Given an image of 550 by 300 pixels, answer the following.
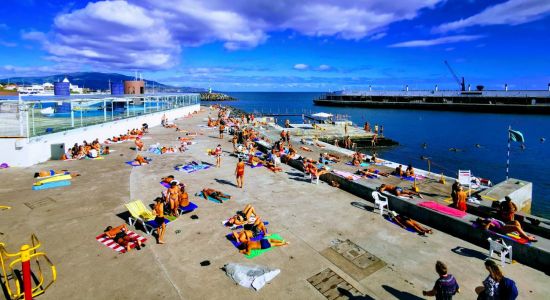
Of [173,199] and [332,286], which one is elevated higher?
[173,199]

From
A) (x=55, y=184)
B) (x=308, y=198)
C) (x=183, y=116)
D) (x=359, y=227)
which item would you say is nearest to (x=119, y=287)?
(x=359, y=227)

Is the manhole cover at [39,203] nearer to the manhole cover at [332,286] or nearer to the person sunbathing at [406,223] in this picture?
the manhole cover at [332,286]

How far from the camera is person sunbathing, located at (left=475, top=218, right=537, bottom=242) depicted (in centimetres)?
889

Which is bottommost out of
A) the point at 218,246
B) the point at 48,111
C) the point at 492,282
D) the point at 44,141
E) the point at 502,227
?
the point at 218,246

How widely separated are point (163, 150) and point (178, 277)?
1637 cm

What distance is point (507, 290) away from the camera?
565 centimetres

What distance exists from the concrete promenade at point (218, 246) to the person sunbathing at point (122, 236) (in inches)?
11.2

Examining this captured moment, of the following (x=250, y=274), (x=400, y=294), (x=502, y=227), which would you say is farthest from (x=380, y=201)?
(x=250, y=274)

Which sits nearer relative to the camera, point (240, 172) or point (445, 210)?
point (445, 210)

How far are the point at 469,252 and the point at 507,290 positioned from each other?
3846 mm

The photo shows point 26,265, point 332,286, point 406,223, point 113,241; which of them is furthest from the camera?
point 406,223

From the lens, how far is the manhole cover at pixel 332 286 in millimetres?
7035

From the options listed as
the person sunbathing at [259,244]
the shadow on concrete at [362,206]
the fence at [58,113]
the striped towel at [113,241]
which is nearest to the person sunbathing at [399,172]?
the shadow on concrete at [362,206]

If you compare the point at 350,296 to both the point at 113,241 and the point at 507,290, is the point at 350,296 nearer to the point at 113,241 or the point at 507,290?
the point at 507,290
